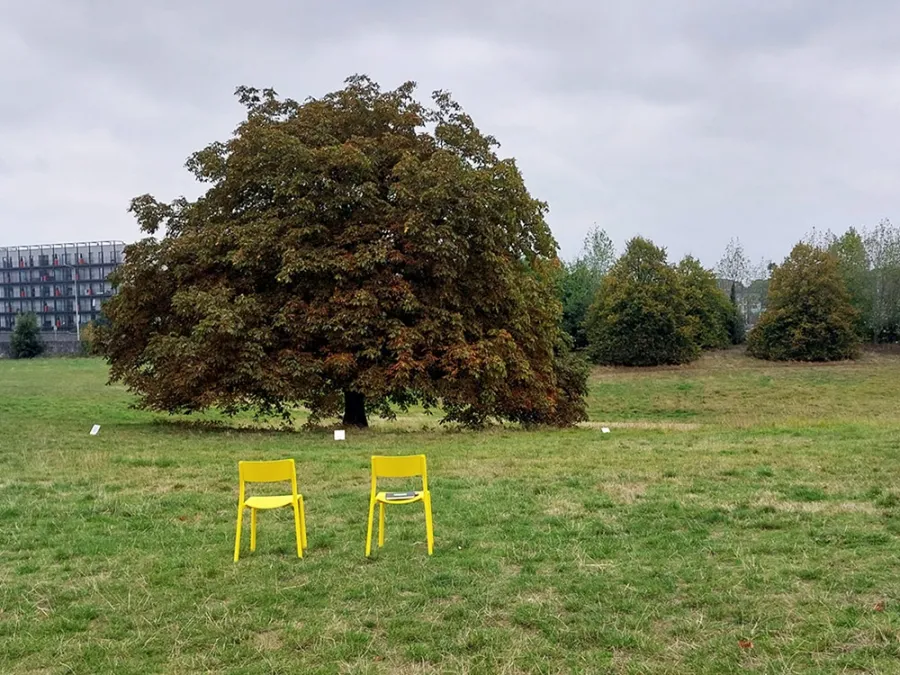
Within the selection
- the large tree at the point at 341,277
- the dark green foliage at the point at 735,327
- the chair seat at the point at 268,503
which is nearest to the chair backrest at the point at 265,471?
the chair seat at the point at 268,503

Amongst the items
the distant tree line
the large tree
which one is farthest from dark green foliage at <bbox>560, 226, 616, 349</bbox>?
the large tree

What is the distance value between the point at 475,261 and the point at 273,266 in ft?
16.7

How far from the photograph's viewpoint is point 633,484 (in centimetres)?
1010

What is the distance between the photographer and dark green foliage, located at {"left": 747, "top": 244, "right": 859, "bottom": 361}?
179 ft

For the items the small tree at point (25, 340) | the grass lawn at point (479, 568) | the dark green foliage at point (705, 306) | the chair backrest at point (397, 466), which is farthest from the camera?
the small tree at point (25, 340)

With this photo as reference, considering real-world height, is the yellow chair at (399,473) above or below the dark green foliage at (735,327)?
below

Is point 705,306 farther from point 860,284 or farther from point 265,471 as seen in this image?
point 265,471

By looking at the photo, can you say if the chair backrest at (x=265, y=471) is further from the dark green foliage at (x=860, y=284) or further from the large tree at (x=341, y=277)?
the dark green foliage at (x=860, y=284)

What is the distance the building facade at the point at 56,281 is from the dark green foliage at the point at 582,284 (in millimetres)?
102424

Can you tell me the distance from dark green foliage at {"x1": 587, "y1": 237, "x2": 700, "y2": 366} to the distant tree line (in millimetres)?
73

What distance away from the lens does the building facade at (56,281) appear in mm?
145750

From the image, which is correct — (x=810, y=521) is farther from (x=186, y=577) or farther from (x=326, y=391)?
(x=326, y=391)

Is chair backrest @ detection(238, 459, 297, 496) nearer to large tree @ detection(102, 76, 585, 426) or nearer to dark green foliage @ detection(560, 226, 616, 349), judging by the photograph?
large tree @ detection(102, 76, 585, 426)

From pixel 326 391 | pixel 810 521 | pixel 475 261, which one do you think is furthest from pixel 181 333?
pixel 810 521
